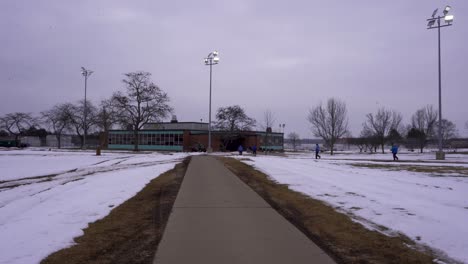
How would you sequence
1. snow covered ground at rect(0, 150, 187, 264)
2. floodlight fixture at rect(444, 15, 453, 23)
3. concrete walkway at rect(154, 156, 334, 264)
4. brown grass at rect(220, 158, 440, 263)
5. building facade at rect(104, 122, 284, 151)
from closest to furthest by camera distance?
1. concrete walkway at rect(154, 156, 334, 264)
2. brown grass at rect(220, 158, 440, 263)
3. snow covered ground at rect(0, 150, 187, 264)
4. floodlight fixture at rect(444, 15, 453, 23)
5. building facade at rect(104, 122, 284, 151)

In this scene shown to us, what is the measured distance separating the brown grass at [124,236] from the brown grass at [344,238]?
297cm

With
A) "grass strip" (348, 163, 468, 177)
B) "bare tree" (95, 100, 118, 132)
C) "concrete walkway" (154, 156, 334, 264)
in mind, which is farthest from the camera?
"bare tree" (95, 100, 118, 132)

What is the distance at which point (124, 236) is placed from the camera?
7.60m

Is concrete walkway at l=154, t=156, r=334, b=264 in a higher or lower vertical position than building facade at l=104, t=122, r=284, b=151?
lower

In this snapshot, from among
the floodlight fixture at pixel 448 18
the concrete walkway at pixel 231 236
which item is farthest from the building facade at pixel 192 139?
the concrete walkway at pixel 231 236

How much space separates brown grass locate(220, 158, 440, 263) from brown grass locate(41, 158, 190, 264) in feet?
9.75

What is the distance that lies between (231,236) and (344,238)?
2.10m

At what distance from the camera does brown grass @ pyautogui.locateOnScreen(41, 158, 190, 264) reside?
20.0 feet

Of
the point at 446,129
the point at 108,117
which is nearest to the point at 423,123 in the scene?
the point at 446,129

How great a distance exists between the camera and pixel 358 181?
55.1ft

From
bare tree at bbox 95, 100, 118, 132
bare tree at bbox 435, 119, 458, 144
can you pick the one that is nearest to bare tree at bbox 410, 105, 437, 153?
bare tree at bbox 435, 119, 458, 144

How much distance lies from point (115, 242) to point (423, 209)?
23.9ft

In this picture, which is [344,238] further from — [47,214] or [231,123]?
[231,123]

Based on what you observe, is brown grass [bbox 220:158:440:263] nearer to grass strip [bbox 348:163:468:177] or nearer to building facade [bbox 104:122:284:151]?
grass strip [bbox 348:163:468:177]
